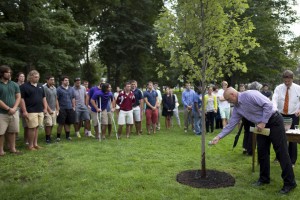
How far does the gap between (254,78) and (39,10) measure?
631 inches

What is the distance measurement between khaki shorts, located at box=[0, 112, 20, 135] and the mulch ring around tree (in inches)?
180

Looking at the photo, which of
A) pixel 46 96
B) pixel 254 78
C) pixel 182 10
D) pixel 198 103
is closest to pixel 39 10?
pixel 46 96

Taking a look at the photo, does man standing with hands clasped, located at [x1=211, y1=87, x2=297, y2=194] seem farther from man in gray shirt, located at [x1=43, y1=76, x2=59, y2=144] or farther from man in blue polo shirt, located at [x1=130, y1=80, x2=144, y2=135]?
man in blue polo shirt, located at [x1=130, y1=80, x2=144, y2=135]

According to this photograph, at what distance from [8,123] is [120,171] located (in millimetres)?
3414

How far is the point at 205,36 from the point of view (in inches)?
231

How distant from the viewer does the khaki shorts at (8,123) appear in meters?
7.44

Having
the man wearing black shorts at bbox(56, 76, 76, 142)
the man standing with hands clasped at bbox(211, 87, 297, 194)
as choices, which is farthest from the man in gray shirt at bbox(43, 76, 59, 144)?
the man standing with hands clasped at bbox(211, 87, 297, 194)

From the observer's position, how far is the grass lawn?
17.0 feet

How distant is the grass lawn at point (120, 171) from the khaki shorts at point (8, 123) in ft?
2.22

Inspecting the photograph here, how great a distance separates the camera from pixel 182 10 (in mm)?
5871

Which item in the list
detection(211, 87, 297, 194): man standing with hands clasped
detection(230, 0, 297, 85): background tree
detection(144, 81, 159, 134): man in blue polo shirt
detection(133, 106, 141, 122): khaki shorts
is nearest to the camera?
detection(211, 87, 297, 194): man standing with hands clasped

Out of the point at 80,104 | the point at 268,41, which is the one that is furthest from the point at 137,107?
the point at 268,41

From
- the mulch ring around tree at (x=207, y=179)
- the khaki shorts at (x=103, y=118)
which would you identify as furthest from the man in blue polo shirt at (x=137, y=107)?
the mulch ring around tree at (x=207, y=179)

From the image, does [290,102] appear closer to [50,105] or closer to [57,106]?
[57,106]
